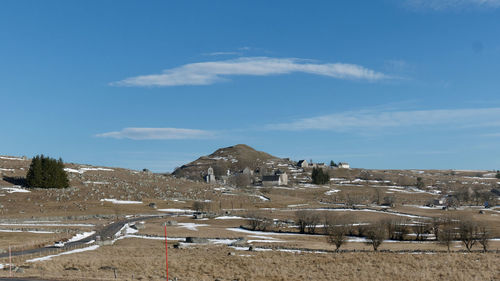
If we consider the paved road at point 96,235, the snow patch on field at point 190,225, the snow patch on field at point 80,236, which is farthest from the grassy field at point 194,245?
the paved road at point 96,235

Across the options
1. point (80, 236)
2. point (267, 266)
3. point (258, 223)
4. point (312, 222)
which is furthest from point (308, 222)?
point (267, 266)

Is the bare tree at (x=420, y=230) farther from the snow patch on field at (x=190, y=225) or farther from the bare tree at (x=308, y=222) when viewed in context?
the snow patch on field at (x=190, y=225)

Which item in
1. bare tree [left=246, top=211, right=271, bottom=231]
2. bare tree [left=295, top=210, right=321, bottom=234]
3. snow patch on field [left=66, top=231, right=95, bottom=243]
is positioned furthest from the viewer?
bare tree [left=246, top=211, right=271, bottom=231]

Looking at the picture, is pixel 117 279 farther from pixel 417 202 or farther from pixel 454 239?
pixel 417 202

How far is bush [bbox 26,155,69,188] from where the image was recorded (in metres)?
120

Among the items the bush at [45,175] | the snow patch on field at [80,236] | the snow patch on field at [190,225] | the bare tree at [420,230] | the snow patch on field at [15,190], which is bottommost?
the bare tree at [420,230]

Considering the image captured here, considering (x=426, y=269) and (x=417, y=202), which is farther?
(x=417, y=202)

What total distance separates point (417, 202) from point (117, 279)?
474 ft

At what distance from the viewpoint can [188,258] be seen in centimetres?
4288

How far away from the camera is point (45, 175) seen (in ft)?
396

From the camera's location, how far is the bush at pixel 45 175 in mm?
120250

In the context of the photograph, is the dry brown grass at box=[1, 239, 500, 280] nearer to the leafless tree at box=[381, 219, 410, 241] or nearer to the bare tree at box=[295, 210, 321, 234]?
the leafless tree at box=[381, 219, 410, 241]

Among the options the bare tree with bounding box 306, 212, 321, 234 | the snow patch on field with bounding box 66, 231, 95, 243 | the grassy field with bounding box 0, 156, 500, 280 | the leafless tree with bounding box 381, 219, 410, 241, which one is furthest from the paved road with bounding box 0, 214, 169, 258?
the leafless tree with bounding box 381, 219, 410, 241


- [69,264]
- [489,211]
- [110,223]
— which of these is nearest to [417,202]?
[489,211]
